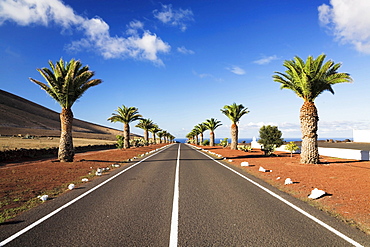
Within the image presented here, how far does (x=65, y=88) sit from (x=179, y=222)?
726 inches

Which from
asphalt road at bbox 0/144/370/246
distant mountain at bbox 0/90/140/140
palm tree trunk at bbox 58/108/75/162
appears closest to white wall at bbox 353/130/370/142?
asphalt road at bbox 0/144/370/246

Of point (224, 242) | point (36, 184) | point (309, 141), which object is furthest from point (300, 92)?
point (36, 184)

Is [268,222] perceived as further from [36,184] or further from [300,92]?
[300,92]

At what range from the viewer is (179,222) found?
17.5 feet

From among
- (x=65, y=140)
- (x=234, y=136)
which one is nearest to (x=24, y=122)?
(x=234, y=136)

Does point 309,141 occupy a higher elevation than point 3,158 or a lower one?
higher

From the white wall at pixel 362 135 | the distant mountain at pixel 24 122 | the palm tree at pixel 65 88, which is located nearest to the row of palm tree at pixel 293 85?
the palm tree at pixel 65 88

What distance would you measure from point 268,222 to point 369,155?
1945 centimetres

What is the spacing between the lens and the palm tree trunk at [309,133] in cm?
1690

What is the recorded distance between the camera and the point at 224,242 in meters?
4.27

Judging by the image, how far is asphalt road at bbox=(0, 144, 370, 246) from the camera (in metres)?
4.38

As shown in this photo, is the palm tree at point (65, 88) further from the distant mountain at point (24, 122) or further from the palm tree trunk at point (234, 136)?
the distant mountain at point (24, 122)

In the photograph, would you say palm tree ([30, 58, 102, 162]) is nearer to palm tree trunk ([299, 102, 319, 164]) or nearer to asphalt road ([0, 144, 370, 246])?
asphalt road ([0, 144, 370, 246])

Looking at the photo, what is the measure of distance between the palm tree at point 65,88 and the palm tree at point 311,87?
1719 centimetres
